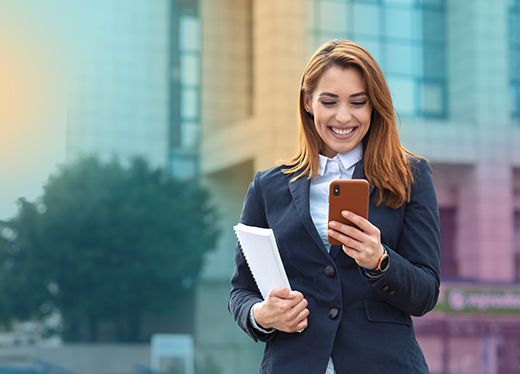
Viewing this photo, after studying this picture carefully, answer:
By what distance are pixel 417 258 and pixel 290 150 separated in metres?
17.4

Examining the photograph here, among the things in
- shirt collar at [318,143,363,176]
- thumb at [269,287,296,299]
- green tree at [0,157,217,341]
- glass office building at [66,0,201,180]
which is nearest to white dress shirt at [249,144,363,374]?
shirt collar at [318,143,363,176]

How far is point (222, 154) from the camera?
1958 centimetres

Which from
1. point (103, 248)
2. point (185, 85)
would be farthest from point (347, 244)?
point (185, 85)

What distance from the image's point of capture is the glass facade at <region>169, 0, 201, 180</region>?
64.4ft

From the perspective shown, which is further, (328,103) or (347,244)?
(328,103)

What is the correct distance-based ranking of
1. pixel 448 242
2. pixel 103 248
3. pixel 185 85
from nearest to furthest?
pixel 103 248 → pixel 185 85 → pixel 448 242

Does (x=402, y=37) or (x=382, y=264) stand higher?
(x=402, y=37)

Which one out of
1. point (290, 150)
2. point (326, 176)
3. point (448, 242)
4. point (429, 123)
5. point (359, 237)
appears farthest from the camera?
point (448, 242)

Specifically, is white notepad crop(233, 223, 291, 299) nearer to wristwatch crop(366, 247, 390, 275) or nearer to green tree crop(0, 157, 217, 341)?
wristwatch crop(366, 247, 390, 275)

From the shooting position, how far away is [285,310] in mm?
1583

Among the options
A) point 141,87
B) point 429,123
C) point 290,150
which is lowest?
point 290,150

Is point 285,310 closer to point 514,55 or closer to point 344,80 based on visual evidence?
point 344,80

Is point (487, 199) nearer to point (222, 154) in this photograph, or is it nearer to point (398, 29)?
point (398, 29)

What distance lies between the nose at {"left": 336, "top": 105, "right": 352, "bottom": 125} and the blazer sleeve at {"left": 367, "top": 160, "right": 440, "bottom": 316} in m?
0.22
